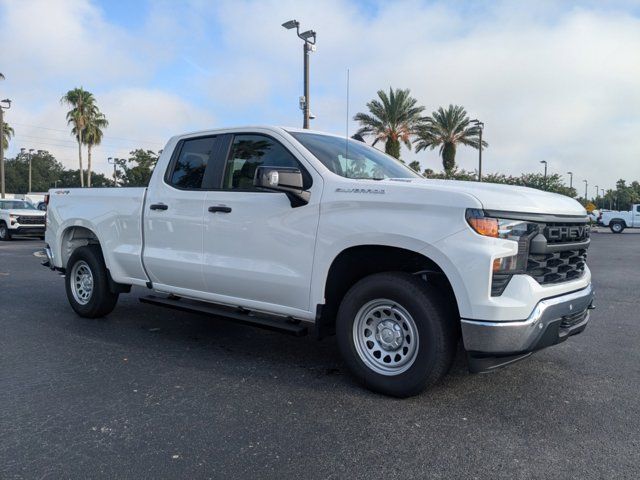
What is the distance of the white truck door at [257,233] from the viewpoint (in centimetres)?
414

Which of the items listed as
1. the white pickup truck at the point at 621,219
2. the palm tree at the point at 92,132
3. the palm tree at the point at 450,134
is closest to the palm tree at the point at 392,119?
the palm tree at the point at 450,134

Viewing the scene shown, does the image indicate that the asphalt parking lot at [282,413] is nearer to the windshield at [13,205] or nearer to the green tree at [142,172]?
the green tree at [142,172]

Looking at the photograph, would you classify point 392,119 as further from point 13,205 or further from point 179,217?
point 179,217

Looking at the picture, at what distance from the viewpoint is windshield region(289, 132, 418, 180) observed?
14.4ft

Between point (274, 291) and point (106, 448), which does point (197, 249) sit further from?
point (106, 448)

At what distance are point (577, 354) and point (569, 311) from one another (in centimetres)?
149

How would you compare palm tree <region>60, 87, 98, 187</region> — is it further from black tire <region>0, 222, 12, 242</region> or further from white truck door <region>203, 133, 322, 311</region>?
white truck door <region>203, 133, 322, 311</region>

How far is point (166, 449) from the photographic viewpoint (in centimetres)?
302

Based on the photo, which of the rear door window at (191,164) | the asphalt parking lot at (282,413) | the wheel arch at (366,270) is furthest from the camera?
the rear door window at (191,164)

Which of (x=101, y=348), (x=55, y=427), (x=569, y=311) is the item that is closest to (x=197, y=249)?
(x=101, y=348)

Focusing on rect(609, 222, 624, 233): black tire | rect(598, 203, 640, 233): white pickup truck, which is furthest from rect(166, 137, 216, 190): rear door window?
rect(609, 222, 624, 233): black tire

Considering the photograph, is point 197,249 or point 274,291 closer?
point 274,291

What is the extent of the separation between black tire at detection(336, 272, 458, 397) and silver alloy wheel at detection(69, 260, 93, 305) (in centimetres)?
359

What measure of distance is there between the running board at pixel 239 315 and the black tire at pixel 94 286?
0.78 metres
